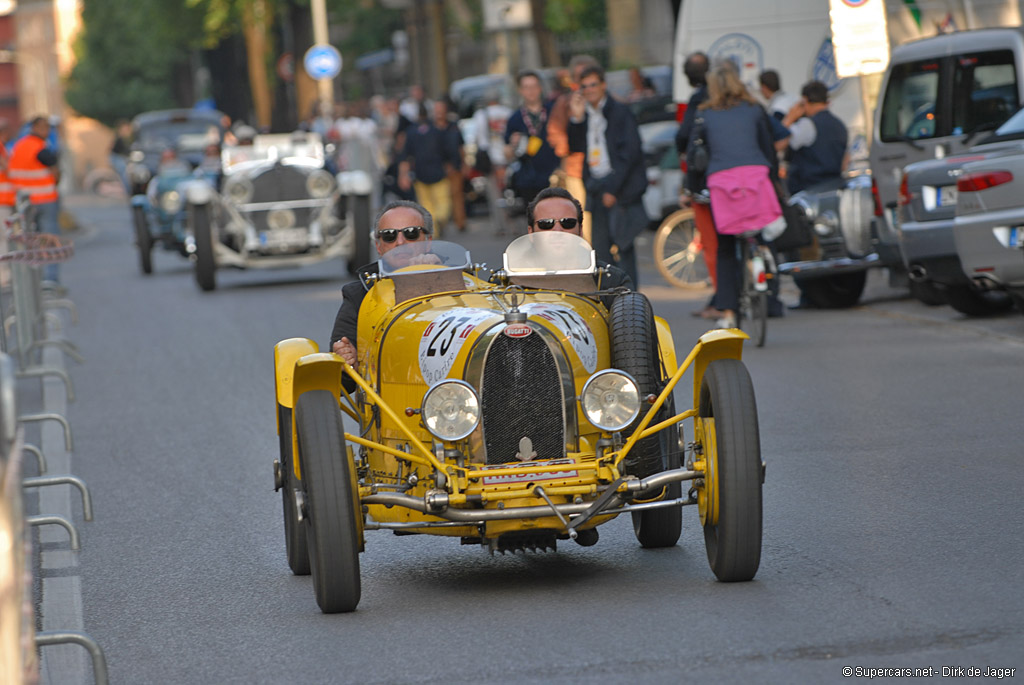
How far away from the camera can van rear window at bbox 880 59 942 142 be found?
15008 millimetres

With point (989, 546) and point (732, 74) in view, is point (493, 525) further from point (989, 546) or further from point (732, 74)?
point (732, 74)

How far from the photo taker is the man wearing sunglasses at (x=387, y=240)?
741 cm

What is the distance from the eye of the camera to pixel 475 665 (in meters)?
5.56

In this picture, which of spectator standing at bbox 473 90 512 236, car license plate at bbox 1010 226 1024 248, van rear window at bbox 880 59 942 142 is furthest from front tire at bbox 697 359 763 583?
spectator standing at bbox 473 90 512 236

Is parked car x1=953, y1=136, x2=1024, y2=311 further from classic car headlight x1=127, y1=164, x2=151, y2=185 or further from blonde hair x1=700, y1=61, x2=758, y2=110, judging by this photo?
classic car headlight x1=127, y1=164, x2=151, y2=185

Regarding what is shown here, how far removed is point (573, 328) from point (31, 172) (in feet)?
52.9

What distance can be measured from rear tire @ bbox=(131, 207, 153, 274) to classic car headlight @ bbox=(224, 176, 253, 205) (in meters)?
3.58

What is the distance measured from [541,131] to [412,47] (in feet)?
87.7

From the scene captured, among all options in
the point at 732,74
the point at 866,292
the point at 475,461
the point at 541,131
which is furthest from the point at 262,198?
→ the point at 475,461

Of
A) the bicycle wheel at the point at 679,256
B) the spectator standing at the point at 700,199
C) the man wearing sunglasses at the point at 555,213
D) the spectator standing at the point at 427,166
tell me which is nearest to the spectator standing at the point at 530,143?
the bicycle wheel at the point at 679,256

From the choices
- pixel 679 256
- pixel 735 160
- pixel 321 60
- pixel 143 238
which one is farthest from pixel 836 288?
pixel 321 60

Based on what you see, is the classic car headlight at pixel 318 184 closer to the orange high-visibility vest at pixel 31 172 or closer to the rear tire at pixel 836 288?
the orange high-visibility vest at pixel 31 172

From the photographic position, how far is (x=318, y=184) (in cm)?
2069

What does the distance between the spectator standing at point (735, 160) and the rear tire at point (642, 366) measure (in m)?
6.10
